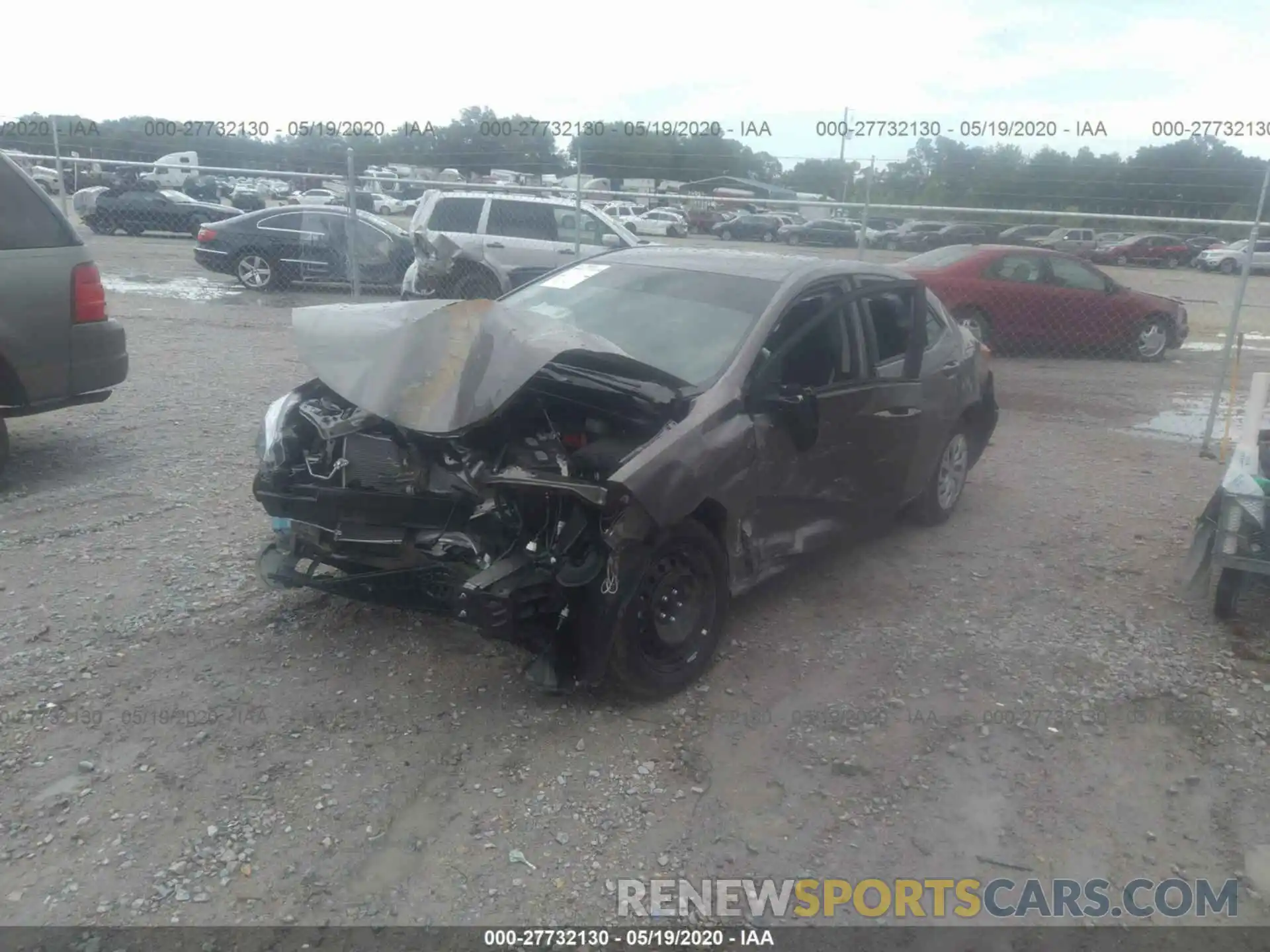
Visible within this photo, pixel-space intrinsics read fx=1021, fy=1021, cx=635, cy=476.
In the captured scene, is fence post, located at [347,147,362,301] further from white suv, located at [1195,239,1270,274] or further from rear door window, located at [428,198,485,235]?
white suv, located at [1195,239,1270,274]

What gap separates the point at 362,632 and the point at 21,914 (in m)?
1.82

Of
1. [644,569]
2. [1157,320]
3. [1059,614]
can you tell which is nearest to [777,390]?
[644,569]

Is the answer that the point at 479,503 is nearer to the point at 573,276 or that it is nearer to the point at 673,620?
the point at 673,620

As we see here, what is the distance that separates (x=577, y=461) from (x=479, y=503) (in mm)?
403

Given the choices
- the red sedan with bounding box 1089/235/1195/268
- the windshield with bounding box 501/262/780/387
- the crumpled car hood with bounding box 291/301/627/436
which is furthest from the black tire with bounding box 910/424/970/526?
the red sedan with bounding box 1089/235/1195/268

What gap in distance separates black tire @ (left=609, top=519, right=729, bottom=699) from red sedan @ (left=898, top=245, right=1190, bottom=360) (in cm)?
869

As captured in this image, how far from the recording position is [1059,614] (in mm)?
5102

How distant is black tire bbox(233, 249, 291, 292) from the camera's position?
15.3 meters

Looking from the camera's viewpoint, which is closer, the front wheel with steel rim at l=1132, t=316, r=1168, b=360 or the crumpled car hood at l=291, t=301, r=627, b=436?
the crumpled car hood at l=291, t=301, r=627, b=436

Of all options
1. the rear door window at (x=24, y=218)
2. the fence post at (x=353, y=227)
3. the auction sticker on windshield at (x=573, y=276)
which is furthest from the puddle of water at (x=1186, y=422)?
the rear door window at (x=24, y=218)

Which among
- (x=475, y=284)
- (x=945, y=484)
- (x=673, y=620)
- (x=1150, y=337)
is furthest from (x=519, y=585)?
(x=1150, y=337)

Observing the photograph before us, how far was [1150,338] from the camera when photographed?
12.9 metres

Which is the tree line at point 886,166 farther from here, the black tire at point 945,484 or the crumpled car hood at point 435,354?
the crumpled car hood at point 435,354

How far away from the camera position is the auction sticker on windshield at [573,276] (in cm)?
541
